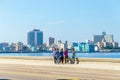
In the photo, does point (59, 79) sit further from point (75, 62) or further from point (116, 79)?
point (75, 62)

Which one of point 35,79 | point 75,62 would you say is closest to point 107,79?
point 35,79

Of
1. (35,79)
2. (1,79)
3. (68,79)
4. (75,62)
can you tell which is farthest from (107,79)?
(75,62)

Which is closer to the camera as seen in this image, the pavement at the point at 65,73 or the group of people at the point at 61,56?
the pavement at the point at 65,73

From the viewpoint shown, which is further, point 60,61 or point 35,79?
point 60,61

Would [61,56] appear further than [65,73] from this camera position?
Yes

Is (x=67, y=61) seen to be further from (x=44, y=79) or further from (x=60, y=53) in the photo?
(x=44, y=79)

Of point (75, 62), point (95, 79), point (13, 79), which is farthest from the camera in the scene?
point (75, 62)

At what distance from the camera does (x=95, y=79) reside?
2220cm

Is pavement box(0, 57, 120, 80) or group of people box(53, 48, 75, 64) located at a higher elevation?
group of people box(53, 48, 75, 64)

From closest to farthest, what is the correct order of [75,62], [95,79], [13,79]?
1. [95,79]
2. [13,79]
3. [75,62]

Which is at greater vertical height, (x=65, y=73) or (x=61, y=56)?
(x=61, y=56)

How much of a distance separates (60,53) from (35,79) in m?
20.2

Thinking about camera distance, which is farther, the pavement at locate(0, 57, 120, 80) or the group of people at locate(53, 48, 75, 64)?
the group of people at locate(53, 48, 75, 64)

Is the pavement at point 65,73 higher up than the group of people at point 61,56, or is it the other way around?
the group of people at point 61,56
